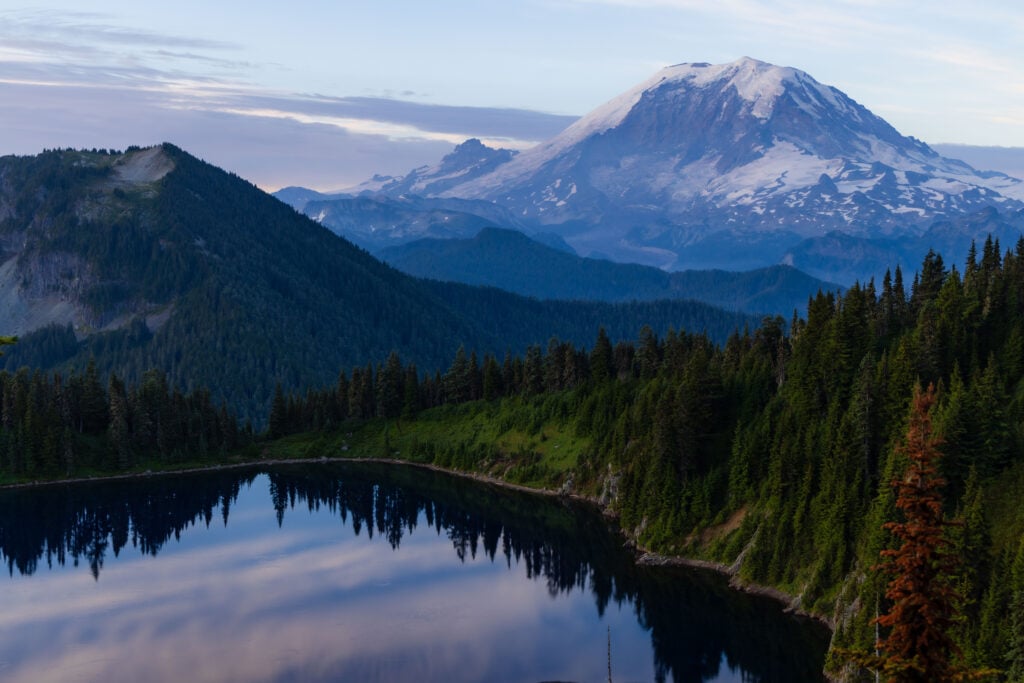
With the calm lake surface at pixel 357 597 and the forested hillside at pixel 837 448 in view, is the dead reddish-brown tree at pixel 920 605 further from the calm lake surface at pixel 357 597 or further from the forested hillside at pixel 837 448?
the calm lake surface at pixel 357 597

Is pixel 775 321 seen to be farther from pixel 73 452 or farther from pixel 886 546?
pixel 73 452

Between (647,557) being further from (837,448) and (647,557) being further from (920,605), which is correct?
(920,605)

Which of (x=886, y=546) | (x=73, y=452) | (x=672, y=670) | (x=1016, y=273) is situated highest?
(x=1016, y=273)

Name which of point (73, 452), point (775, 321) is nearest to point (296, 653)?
point (775, 321)

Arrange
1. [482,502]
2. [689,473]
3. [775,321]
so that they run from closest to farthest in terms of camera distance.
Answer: [689,473]
[775,321]
[482,502]

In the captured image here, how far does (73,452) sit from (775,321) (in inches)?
5022

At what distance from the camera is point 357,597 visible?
123 m

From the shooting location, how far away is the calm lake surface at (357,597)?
323 ft

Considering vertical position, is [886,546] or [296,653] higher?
[886,546]

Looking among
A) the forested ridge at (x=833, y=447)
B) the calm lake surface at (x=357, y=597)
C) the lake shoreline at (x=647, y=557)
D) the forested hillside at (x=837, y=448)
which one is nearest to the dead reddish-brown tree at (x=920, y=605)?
the forested ridge at (x=833, y=447)

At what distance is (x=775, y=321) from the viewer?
519 ft

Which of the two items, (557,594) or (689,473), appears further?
(689,473)

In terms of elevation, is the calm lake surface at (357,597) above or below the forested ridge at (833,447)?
below

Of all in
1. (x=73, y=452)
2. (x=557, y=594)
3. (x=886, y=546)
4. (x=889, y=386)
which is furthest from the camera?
(x=73, y=452)
